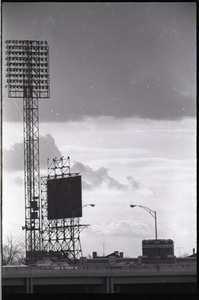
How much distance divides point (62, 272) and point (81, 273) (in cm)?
164

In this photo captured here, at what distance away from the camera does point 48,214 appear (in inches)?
2357

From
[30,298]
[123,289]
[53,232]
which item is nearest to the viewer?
[30,298]

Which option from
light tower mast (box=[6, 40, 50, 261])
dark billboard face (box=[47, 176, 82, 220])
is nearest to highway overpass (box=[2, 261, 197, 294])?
light tower mast (box=[6, 40, 50, 261])

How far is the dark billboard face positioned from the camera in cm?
5981

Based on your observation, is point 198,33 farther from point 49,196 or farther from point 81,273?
point 49,196

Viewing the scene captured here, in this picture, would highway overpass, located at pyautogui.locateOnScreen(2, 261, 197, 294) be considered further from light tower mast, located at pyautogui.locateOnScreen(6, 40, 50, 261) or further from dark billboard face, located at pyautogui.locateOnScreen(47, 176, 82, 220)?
dark billboard face, located at pyautogui.locateOnScreen(47, 176, 82, 220)

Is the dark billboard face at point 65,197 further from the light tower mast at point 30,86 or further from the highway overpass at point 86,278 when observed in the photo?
the highway overpass at point 86,278

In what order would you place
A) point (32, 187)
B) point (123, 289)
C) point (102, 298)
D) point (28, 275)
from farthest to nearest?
1. point (32, 187)
2. point (123, 289)
3. point (28, 275)
4. point (102, 298)

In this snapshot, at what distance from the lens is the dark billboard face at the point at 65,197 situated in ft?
196

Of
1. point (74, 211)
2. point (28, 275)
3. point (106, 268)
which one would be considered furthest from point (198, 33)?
point (74, 211)

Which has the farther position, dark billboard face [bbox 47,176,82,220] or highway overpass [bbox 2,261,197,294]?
dark billboard face [bbox 47,176,82,220]

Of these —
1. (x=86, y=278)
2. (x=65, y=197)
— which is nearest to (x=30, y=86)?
(x=86, y=278)

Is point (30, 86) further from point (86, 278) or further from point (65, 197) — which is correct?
point (65, 197)

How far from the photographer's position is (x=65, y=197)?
6153 centimetres
